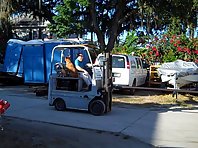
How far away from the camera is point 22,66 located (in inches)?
923

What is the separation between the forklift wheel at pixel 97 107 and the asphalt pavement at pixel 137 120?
0.67ft

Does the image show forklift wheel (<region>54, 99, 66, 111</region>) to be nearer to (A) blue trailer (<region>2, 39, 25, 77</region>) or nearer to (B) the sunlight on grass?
(B) the sunlight on grass

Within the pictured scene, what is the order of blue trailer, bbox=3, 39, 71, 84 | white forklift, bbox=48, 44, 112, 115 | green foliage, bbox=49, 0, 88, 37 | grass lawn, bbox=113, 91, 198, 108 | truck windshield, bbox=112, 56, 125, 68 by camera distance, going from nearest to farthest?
white forklift, bbox=48, 44, 112, 115 → grass lawn, bbox=113, 91, 198, 108 → truck windshield, bbox=112, 56, 125, 68 → blue trailer, bbox=3, 39, 71, 84 → green foliage, bbox=49, 0, 88, 37

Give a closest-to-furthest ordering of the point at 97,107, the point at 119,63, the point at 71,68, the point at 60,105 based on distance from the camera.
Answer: the point at 97,107, the point at 71,68, the point at 60,105, the point at 119,63

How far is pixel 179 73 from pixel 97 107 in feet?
21.8

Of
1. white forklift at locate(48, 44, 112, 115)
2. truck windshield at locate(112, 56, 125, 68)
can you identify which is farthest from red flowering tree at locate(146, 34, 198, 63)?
white forklift at locate(48, 44, 112, 115)

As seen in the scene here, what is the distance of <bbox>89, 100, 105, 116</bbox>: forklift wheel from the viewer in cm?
1214

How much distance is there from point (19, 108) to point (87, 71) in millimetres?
2656

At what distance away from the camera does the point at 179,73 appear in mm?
17641

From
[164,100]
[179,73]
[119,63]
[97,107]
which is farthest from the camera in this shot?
[119,63]

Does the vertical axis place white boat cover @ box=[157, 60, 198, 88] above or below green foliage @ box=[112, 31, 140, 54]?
below

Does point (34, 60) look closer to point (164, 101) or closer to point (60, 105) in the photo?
point (164, 101)

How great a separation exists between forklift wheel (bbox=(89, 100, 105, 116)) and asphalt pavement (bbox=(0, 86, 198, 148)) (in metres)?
0.20

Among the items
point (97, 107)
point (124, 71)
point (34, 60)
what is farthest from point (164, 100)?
point (34, 60)
